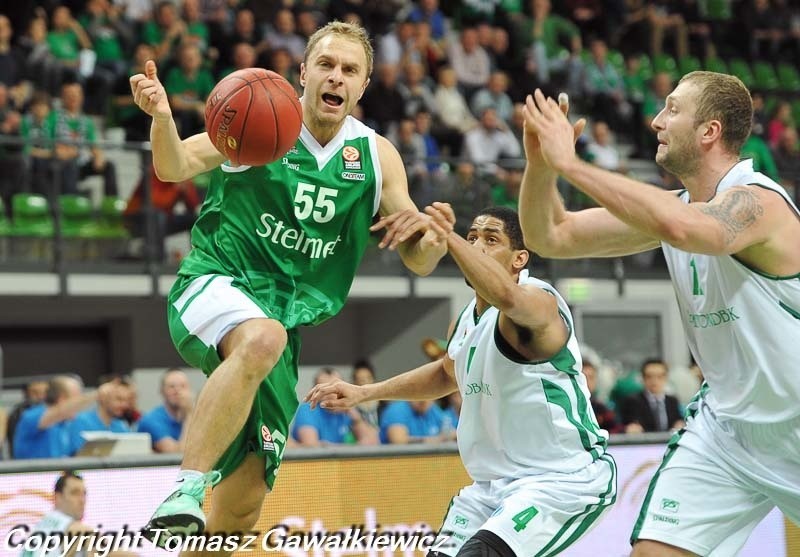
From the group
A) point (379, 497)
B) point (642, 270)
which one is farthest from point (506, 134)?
point (379, 497)

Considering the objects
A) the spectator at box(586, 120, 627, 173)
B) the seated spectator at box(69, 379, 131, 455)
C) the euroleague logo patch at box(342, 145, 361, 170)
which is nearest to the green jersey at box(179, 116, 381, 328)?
the euroleague logo patch at box(342, 145, 361, 170)

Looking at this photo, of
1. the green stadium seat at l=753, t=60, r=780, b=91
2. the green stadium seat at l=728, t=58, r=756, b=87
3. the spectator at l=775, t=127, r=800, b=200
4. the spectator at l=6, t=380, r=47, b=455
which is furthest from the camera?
the green stadium seat at l=753, t=60, r=780, b=91

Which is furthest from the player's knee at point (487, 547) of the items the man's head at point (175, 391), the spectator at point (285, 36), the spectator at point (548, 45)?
the spectator at point (548, 45)

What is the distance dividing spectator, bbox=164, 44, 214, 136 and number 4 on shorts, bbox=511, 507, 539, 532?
8.29 m

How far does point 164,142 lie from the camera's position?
5.29m

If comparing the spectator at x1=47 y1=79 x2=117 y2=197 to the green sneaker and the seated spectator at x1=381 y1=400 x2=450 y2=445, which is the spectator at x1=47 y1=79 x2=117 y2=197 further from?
the green sneaker

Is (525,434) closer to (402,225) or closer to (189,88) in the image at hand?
(402,225)

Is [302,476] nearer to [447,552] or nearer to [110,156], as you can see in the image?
[447,552]

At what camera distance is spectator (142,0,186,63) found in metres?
13.8

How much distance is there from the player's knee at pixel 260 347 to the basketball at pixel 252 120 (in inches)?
27.4

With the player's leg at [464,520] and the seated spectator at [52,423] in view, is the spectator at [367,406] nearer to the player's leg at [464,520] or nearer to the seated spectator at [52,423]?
the seated spectator at [52,423]

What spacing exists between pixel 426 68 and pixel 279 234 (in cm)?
1094

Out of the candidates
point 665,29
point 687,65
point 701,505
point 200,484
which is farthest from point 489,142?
point 200,484

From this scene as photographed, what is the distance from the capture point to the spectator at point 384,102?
1438cm
